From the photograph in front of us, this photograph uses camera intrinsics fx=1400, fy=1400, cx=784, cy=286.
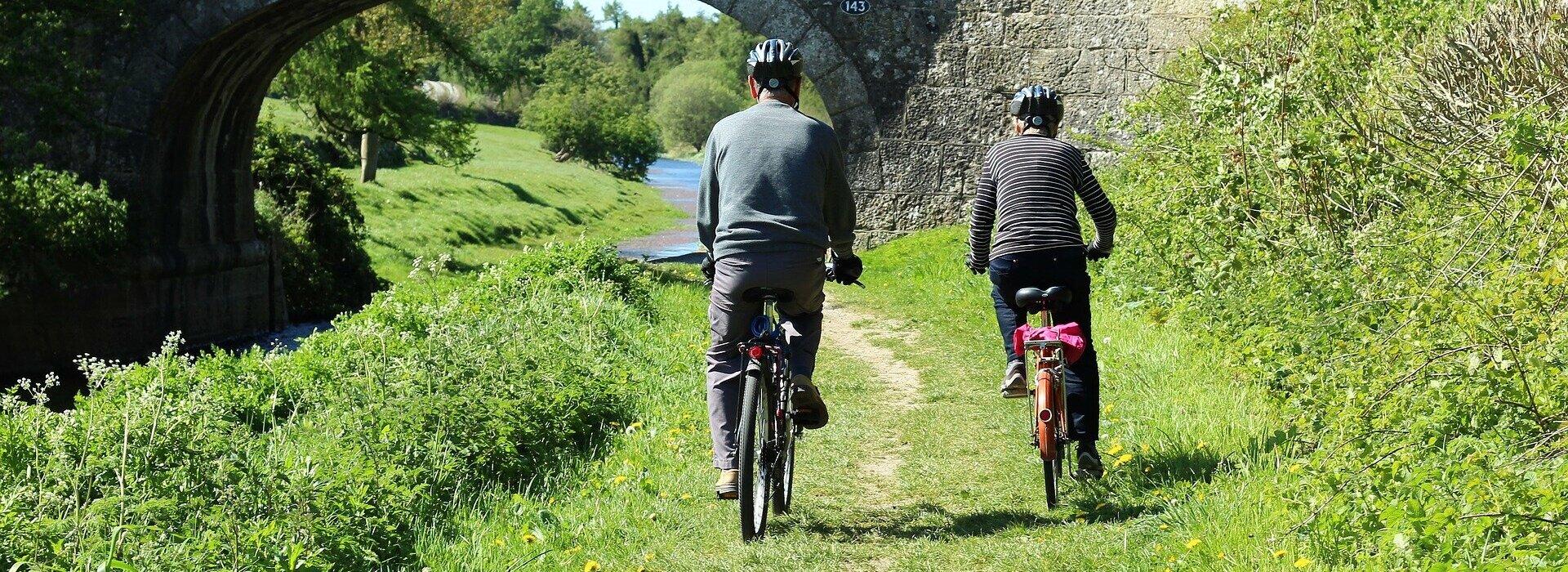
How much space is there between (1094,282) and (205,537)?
6.91 metres

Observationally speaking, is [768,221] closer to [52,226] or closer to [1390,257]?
[1390,257]

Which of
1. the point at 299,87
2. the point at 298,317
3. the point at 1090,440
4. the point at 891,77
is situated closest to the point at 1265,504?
the point at 1090,440

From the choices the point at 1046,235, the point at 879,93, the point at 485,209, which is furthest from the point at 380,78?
the point at 1046,235

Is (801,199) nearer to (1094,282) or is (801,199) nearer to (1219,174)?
(1219,174)

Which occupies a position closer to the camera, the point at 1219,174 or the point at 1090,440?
the point at 1090,440

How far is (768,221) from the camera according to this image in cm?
445

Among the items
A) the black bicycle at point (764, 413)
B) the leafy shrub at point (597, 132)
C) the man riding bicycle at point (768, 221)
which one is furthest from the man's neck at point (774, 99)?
the leafy shrub at point (597, 132)

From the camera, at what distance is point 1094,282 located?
995cm

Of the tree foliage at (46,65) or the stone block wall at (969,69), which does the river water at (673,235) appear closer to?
the stone block wall at (969,69)

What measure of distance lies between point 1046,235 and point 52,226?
10125mm

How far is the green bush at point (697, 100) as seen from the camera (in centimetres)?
8019

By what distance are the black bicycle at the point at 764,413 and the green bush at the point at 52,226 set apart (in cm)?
920

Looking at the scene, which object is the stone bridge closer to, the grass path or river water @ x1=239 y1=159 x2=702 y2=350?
river water @ x1=239 y1=159 x2=702 y2=350

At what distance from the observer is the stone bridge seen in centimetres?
1397
